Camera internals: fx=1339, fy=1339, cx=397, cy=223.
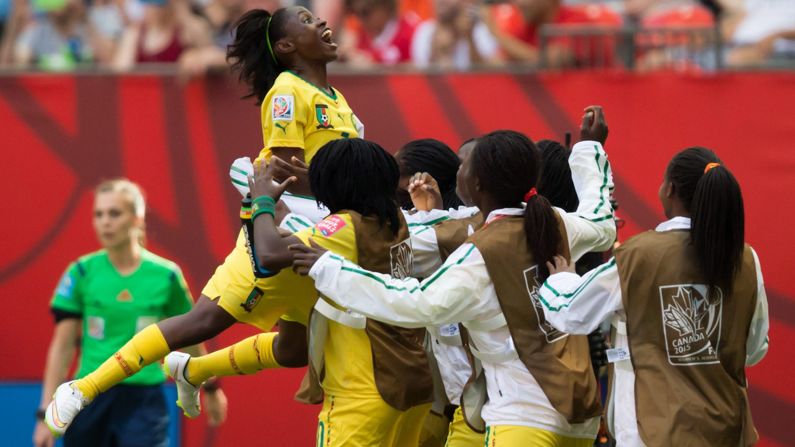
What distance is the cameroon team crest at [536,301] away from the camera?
4.70 meters

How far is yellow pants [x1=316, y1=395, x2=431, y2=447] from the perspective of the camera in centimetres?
489

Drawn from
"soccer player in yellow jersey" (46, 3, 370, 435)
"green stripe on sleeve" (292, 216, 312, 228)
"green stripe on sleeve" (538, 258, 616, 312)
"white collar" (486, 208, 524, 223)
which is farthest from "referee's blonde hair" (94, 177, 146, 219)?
"green stripe on sleeve" (538, 258, 616, 312)

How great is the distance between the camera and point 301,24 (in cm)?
577

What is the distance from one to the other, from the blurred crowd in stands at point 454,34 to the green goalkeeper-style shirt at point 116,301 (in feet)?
5.41

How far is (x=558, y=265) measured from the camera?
186 inches

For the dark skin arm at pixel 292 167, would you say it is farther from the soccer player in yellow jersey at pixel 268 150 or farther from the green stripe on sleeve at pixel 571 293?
the green stripe on sleeve at pixel 571 293

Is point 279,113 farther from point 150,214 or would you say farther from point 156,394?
point 150,214

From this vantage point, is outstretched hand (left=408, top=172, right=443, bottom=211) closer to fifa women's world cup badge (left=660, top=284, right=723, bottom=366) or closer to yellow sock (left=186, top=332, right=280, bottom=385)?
yellow sock (left=186, top=332, right=280, bottom=385)

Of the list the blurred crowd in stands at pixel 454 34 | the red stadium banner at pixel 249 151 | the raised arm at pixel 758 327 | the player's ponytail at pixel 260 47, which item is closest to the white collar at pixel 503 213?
the raised arm at pixel 758 327

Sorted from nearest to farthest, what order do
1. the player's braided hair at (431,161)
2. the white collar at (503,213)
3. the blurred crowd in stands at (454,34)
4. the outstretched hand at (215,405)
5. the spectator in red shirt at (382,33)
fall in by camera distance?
the white collar at (503,213) → the player's braided hair at (431,161) → the outstretched hand at (215,405) → the blurred crowd in stands at (454,34) → the spectator in red shirt at (382,33)

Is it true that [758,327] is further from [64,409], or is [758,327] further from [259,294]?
[64,409]

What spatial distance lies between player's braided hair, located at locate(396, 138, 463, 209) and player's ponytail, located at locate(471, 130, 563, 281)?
47.2 inches

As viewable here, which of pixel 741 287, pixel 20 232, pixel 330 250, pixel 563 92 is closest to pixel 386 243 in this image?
pixel 330 250

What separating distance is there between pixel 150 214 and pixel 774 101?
3.96 metres
